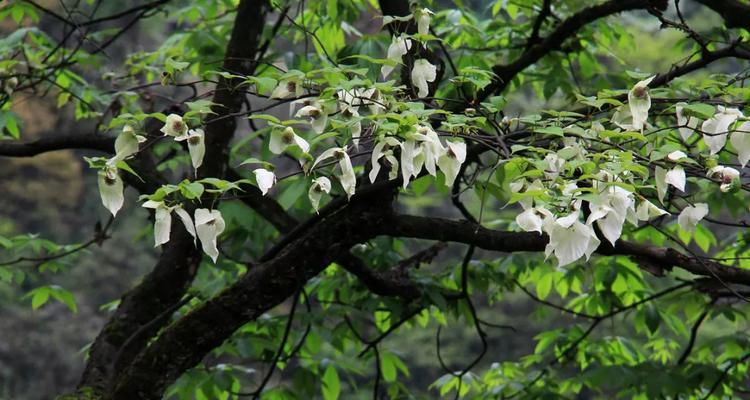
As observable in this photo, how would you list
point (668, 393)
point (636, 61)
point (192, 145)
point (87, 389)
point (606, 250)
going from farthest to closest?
point (636, 61) → point (87, 389) → point (668, 393) → point (606, 250) → point (192, 145)

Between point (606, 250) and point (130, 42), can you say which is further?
point (130, 42)

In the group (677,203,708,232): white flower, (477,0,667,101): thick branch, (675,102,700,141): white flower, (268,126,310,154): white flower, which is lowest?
(477,0,667,101): thick branch

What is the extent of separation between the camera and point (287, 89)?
5.62ft

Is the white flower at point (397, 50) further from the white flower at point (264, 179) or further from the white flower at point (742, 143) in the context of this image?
the white flower at point (742, 143)

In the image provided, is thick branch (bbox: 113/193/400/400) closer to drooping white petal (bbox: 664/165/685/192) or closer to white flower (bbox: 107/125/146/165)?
white flower (bbox: 107/125/146/165)

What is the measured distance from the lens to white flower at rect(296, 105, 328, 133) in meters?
1.63

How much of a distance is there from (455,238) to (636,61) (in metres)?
9.57

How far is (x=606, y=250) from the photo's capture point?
227 cm

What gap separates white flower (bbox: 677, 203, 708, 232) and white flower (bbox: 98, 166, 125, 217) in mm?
971

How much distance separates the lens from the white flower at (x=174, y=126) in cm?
154

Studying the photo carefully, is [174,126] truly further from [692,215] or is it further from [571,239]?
[692,215]

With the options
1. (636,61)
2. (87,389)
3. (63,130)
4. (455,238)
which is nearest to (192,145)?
(455,238)

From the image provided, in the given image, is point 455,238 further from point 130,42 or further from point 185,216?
point 130,42

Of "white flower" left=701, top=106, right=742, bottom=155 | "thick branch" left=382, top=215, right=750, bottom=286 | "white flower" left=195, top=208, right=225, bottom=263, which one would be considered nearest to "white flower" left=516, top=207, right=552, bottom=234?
"white flower" left=701, top=106, right=742, bottom=155
